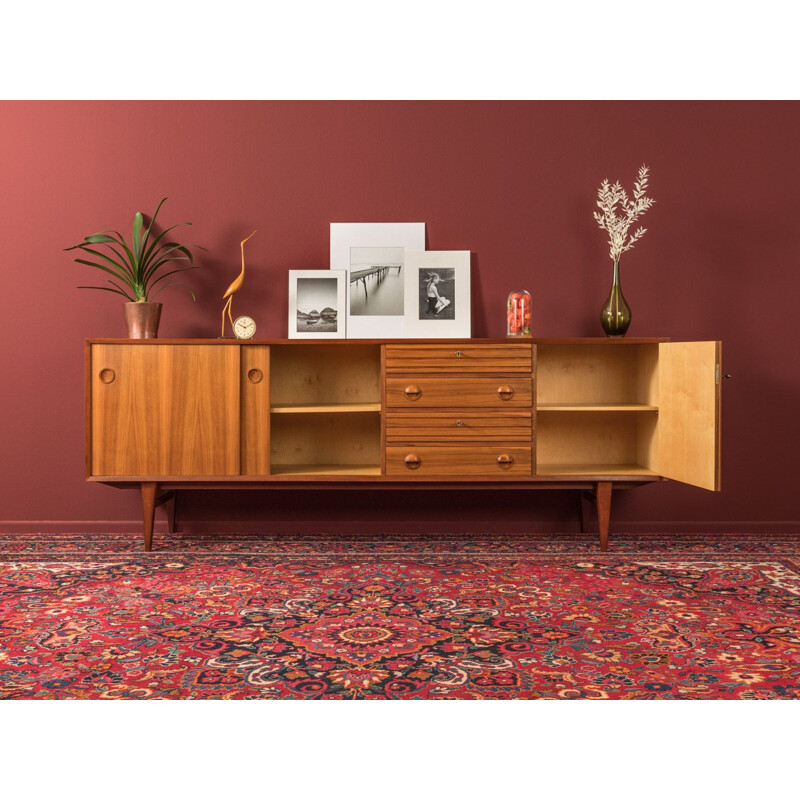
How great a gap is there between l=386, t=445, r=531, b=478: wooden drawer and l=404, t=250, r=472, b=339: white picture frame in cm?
61

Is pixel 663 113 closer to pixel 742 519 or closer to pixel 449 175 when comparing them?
pixel 449 175

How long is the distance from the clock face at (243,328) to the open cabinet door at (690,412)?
1812mm

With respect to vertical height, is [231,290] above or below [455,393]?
above

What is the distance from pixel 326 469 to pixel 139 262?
1.28m

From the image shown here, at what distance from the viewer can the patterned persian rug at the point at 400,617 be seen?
197 centimetres

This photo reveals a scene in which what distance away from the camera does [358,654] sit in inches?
84.9

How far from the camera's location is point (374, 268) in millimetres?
3684

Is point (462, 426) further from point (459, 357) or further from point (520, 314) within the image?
point (520, 314)

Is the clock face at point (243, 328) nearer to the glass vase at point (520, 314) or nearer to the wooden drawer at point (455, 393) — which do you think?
the wooden drawer at point (455, 393)

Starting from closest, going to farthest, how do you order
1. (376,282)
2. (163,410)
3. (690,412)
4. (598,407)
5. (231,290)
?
(690,412) < (163,410) < (598,407) < (231,290) < (376,282)

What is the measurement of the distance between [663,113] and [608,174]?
0.39 metres

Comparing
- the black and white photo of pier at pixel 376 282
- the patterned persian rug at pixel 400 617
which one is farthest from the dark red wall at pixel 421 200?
the patterned persian rug at pixel 400 617

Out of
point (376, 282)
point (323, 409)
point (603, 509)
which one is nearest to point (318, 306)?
point (376, 282)

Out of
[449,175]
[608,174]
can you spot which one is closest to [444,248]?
[449,175]
